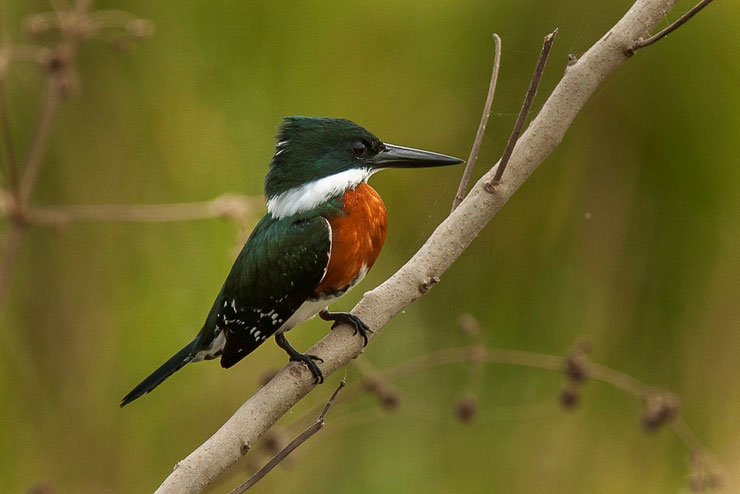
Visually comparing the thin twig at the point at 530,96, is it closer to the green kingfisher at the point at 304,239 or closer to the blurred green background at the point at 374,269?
the green kingfisher at the point at 304,239

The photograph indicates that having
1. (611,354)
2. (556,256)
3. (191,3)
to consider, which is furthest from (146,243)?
(611,354)

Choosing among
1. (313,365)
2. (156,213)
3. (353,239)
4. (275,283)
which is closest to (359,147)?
(353,239)

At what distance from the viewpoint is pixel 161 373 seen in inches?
66.6

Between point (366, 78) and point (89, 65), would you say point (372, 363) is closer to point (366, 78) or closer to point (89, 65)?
point (366, 78)

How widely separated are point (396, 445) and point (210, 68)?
1114 millimetres

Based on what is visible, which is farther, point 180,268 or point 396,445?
point 396,445

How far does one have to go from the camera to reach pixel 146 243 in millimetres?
2332

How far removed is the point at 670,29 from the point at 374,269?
1.25 metres

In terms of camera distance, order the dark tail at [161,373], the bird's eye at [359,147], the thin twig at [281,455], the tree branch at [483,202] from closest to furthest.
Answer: the thin twig at [281,455] < the tree branch at [483,202] < the dark tail at [161,373] < the bird's eye at [359,147]

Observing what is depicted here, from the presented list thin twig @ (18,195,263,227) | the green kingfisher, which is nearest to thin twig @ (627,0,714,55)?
the green kingfisher

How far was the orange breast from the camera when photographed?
5.56 feet

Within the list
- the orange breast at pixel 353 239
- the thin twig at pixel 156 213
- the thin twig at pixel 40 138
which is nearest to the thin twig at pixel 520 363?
the orange breast at pixel 353 239

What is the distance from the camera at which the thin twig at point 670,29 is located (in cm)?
122

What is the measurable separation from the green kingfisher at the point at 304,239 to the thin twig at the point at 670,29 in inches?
18.2
